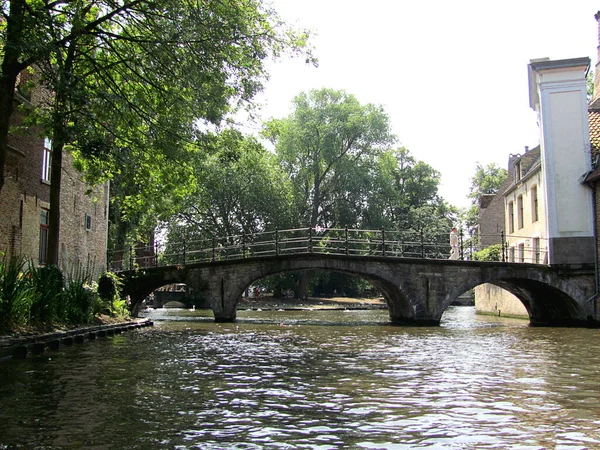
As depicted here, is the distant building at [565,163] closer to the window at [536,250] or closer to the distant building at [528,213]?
the window at [536,250]

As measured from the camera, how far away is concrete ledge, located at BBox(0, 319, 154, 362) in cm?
921

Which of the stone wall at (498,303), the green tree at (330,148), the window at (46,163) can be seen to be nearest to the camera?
the window at (46,163)

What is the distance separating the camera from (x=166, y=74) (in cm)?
1144

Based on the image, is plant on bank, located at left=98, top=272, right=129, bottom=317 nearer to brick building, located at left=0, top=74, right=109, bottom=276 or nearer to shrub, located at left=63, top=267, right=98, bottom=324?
brick building, located at left=0, top=74, right=109, bottom=276

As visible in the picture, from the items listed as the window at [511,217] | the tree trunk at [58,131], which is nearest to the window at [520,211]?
the window at [511,217]

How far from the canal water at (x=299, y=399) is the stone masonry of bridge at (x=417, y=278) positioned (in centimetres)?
968

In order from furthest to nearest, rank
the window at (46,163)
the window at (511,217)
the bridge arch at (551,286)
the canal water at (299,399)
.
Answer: the window at (511,217) → the bridge arch at (551,286) → the window at (46,163) → the canal water at (299,399)

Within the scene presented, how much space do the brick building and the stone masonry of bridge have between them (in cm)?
288

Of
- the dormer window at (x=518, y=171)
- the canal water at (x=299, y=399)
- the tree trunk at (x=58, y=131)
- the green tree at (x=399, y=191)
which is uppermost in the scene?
the green tree at (x=399, y=191)

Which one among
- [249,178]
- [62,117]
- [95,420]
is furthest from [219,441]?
[249,178]

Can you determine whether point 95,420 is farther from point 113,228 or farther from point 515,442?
point 113,228

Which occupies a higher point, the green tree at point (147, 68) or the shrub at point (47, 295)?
the green tree at point (147, 68)

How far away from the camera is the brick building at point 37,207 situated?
16.3m

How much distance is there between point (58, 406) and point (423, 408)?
367 centimetres
